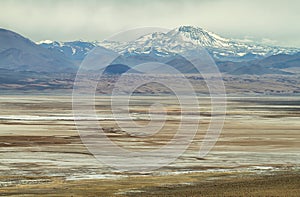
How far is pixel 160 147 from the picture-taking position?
61.4 metres

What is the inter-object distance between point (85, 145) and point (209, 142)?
12.9m

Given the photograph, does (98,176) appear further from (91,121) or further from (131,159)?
(91,121)

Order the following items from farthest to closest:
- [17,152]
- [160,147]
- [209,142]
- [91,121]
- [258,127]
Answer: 1. [91,121]
2. [258,127]
3. [209,142]
4. [160,147]
5. [17,152]

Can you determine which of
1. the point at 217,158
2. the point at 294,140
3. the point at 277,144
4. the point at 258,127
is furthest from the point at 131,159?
the point at 258,127

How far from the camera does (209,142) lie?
66.0 metres

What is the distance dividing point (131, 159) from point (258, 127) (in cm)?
3612

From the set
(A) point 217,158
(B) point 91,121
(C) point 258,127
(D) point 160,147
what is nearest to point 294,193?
(A) point 217,158

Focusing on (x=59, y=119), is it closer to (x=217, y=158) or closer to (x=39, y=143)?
(x=39, y=143)

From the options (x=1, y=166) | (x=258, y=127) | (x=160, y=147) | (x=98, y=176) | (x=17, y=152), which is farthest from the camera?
(x=258, y=127)

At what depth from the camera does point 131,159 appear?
169 ft

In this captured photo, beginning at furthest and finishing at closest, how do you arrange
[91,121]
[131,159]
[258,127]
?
[91,121] < [258,127] < [131,159]

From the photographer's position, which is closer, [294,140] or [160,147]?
[160,147]

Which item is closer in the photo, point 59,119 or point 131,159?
point 131,159

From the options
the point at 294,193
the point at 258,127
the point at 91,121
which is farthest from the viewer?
the point at 91,121
